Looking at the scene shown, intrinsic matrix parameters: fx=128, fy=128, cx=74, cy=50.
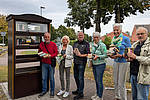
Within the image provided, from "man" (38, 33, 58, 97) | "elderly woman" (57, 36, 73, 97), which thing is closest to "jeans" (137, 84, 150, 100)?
"elderly woman" (57, 36, 73, 97)

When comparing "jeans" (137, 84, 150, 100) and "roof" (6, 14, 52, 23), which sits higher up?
"roof" (6, 14, 52, 23)

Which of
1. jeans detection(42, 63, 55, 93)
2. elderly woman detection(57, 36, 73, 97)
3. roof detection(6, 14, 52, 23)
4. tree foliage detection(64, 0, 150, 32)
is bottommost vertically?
jeans detection(42, 63, 55, 93)

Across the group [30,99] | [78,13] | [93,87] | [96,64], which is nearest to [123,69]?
[96,64]

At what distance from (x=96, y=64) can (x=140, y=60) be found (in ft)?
3.81

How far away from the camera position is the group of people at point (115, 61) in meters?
2.38

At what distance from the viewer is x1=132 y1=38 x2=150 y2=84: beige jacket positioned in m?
2.28

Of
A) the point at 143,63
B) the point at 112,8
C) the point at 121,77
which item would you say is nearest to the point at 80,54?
the point at 121,77

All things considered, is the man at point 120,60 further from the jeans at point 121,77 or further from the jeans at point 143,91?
the jeans at point 143,91

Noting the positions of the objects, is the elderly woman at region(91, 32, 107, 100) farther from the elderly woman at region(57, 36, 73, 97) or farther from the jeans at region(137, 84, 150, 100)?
the jeans at region(137, 84, 150, 100)

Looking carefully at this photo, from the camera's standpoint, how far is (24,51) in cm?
399

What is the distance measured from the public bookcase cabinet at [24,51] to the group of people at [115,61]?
328 millimetres

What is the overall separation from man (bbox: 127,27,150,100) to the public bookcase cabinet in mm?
2715

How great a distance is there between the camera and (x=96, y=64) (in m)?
3.27

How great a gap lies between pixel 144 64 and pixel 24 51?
10.8ft
